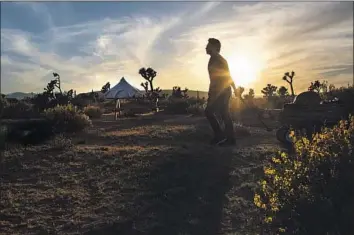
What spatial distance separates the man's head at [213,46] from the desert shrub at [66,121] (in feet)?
16.1

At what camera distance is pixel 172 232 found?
6.31 meters

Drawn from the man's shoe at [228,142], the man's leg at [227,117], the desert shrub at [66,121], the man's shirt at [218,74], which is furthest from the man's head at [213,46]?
the desert shrub at [66,121]

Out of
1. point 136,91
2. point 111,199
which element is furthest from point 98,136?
point 136,91

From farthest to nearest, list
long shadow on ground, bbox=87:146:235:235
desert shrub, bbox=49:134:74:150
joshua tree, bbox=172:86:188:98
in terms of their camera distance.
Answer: joshua tree, bbox=172:86:188:98 < desert shrub, bbox=49:134:74:150 < long shadow on ground, bbox=87:146:235:235

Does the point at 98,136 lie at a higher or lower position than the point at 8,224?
higher

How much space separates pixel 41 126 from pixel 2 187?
484 cm

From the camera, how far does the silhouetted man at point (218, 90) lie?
11.4 m

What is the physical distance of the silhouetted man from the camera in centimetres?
1145

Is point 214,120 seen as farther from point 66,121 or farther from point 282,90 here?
point 282,90

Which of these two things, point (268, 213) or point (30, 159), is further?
point (30, 159)

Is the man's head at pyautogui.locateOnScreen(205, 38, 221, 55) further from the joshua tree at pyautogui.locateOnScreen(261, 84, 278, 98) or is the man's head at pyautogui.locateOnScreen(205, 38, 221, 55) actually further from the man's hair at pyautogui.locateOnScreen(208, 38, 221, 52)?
the joshua tree at pyautogui.locateOnScreen(261, 84, 278, 98)

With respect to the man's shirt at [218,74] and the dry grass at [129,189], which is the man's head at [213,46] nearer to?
the man's shirt at [218,74]

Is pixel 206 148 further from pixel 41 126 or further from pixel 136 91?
pixel 136 91

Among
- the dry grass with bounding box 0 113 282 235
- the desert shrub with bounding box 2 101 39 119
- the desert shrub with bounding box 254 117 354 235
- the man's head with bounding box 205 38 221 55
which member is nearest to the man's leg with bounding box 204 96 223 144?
the dry grass with bounding box 0 113 282 235
